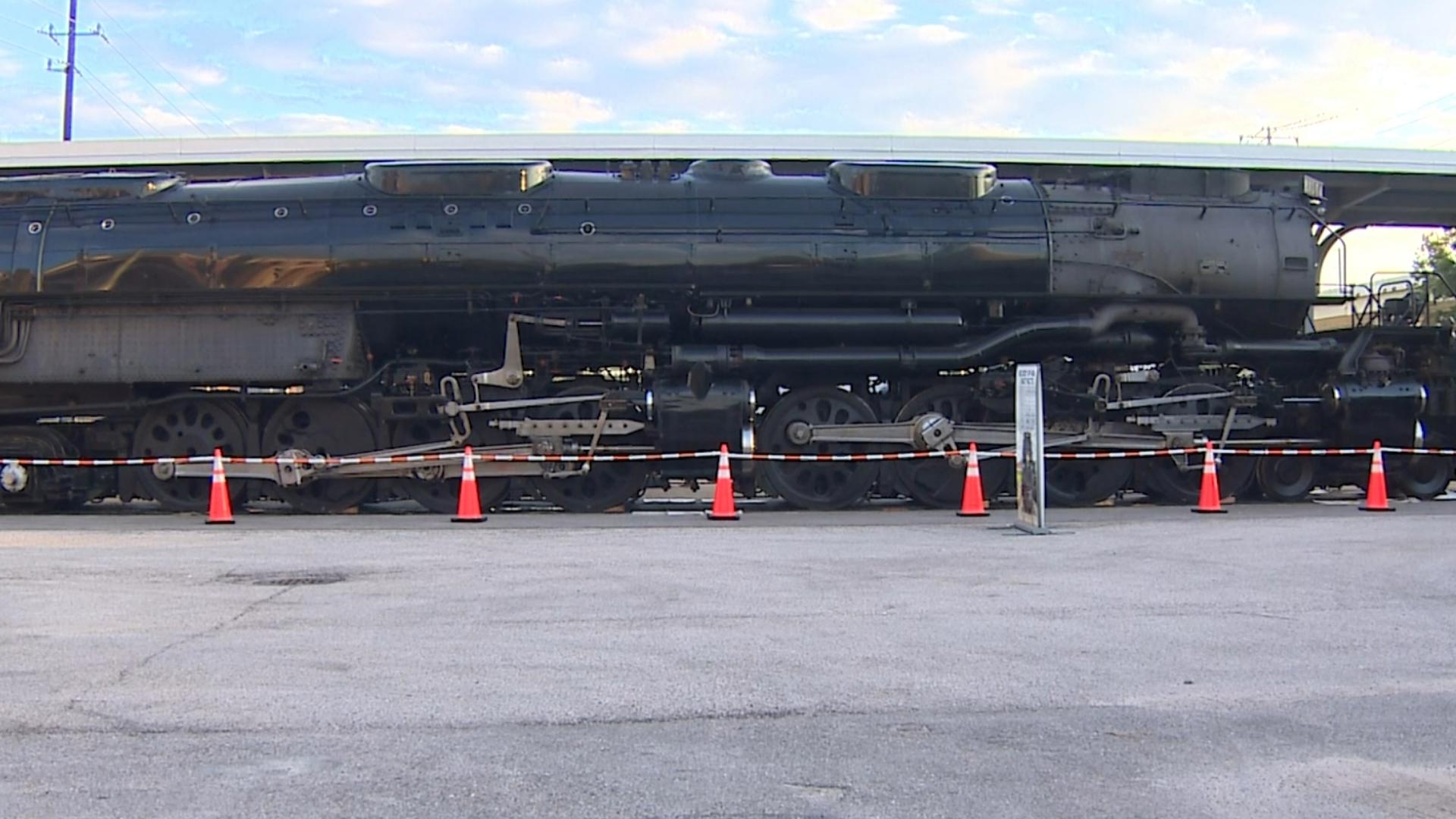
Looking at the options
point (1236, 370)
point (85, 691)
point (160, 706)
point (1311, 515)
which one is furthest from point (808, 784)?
point (1236, 370)

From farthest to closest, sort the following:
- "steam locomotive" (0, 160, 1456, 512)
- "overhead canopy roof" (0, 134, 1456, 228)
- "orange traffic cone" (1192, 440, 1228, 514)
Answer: "overhead canopy roof" (0, 134, 1456, 228) < "orange traffic cone" (1192, 440, 1228, 514) < "steam locomotive" (0, 160, 1456, 512)

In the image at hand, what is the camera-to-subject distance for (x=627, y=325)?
1245 centimetres

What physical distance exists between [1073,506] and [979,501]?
70.0 inches

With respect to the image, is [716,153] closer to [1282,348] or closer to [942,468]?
[942,468]

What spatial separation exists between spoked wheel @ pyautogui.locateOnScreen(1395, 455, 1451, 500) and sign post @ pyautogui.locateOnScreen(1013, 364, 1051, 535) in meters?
5.67

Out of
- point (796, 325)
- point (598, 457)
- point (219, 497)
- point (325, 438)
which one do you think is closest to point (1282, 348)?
point (796, 325)

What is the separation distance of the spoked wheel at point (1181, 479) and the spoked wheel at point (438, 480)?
22.4 ft

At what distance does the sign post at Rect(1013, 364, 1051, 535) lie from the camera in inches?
415

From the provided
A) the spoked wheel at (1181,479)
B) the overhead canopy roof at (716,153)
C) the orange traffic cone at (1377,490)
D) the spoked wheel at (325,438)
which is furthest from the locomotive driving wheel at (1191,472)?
the spoked wheel at (325,438)

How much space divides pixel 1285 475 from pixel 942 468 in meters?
3.98

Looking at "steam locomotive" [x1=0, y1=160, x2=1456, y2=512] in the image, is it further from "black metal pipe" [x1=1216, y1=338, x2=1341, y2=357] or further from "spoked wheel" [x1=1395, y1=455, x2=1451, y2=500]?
"spoked wheel" [x1=1395, y1=455, x2=1451, y2=500]

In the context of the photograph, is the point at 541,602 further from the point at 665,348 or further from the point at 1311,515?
the point at 1311,515

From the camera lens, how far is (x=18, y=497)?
12.6 metres

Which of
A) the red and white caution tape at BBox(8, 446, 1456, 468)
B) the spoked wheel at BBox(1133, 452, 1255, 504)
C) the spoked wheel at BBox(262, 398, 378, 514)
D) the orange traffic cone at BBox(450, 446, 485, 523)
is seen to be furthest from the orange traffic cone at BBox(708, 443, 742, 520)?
the spoked wheel at BBox(1133, 452, 1255, 504)
